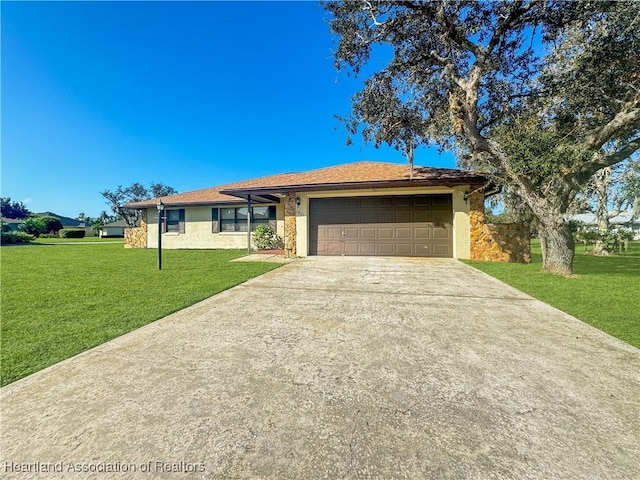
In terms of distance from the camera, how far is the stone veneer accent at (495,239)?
10.4 metres

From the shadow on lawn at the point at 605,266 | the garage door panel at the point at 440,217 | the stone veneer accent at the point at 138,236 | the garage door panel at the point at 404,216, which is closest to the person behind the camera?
the shadow on lawn at the point at 605,266

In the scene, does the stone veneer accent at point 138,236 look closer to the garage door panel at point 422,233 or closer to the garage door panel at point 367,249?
the garage door panel at point 367,249

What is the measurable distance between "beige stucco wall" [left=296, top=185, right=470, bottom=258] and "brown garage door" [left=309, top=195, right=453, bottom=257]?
0.20 m

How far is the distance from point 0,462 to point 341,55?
11.5m

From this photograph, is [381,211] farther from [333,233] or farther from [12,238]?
[12,238]

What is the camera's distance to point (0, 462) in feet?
5.14

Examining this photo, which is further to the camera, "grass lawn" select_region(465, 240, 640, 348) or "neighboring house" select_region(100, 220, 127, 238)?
"neighboring house" select_region(100, 220, 127, 238)

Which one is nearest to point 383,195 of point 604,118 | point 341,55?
point 341,55

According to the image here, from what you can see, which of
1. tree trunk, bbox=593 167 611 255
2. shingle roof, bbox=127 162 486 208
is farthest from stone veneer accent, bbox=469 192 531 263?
tree trunk, bbox=593 167 611 255

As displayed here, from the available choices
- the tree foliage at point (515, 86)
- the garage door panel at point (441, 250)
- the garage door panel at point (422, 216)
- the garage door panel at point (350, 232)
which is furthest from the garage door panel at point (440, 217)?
the garage door panel at point (350, 232)

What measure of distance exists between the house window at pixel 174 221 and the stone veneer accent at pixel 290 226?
8.44 metres

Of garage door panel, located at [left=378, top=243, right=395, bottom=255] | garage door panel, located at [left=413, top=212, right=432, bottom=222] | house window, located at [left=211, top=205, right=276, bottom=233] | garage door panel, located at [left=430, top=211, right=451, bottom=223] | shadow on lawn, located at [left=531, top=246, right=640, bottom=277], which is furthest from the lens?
house window, located at [left=211, top=205, right=276, bottom=233]

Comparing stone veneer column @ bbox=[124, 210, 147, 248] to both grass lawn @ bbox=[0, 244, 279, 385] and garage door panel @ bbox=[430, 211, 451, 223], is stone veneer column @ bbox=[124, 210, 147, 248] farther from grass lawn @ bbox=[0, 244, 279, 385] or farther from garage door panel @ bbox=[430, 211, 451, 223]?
garage door panel @ bbox=[430, 211, 451, 223]

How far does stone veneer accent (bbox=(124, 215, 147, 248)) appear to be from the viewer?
60.8 ft
